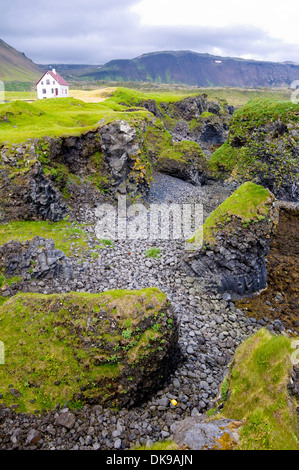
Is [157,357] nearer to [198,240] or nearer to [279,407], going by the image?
[279,407]

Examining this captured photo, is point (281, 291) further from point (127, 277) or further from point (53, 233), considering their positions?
point (53, 233)

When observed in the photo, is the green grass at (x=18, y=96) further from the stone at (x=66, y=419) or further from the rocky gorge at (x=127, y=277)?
the stone at (x=66, y=419)

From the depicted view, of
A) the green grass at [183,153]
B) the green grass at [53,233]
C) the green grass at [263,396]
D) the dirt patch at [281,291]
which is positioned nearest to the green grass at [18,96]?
the green grass at [183,153]

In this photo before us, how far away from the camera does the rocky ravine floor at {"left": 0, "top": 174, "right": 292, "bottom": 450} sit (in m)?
8.73

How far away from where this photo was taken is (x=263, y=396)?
23.7 feet

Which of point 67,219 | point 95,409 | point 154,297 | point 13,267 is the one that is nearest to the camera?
point 95,409

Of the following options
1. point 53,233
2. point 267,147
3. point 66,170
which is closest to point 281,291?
point 53,233

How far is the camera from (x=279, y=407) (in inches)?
265

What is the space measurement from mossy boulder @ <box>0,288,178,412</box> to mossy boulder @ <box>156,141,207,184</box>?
3282cm

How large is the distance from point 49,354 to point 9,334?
1.83m

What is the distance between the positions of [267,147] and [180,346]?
33.4m

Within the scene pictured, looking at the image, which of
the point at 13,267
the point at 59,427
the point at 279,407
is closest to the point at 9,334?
Answer: the point at 59,427

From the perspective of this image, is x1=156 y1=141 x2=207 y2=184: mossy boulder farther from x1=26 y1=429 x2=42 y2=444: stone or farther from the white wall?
the white wall

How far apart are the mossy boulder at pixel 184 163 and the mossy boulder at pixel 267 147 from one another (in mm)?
4362
